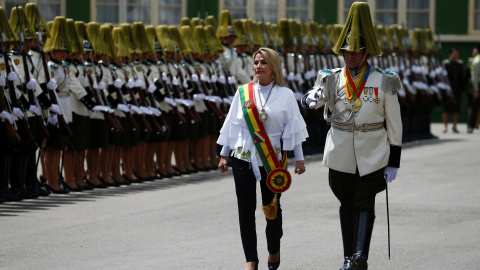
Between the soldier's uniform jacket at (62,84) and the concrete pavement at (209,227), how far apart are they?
0.96 m

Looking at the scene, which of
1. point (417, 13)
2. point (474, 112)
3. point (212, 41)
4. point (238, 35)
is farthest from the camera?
point (417, 13)

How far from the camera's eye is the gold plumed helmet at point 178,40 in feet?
53.6

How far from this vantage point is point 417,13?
102 ft

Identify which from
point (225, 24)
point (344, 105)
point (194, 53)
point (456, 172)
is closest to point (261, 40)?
point (225, 24)

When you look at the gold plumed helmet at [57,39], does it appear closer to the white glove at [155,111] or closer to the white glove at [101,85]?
the white glove at [101,85]

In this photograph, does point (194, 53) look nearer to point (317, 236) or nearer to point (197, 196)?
point (197, 196)

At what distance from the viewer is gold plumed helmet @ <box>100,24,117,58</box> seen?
573 inches

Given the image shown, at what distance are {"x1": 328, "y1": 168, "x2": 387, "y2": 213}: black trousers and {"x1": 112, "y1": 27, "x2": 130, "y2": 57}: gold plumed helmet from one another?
7.16 m

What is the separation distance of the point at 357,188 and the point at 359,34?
1.05m

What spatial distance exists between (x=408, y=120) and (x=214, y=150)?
8.06m

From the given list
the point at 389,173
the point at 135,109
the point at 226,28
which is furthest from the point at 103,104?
the point at 389,173

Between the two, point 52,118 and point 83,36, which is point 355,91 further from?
point 83,36

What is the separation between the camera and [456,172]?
16.5 metres

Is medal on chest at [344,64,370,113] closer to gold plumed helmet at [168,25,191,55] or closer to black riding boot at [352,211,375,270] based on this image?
black riding boot at [352,211,375,270]
